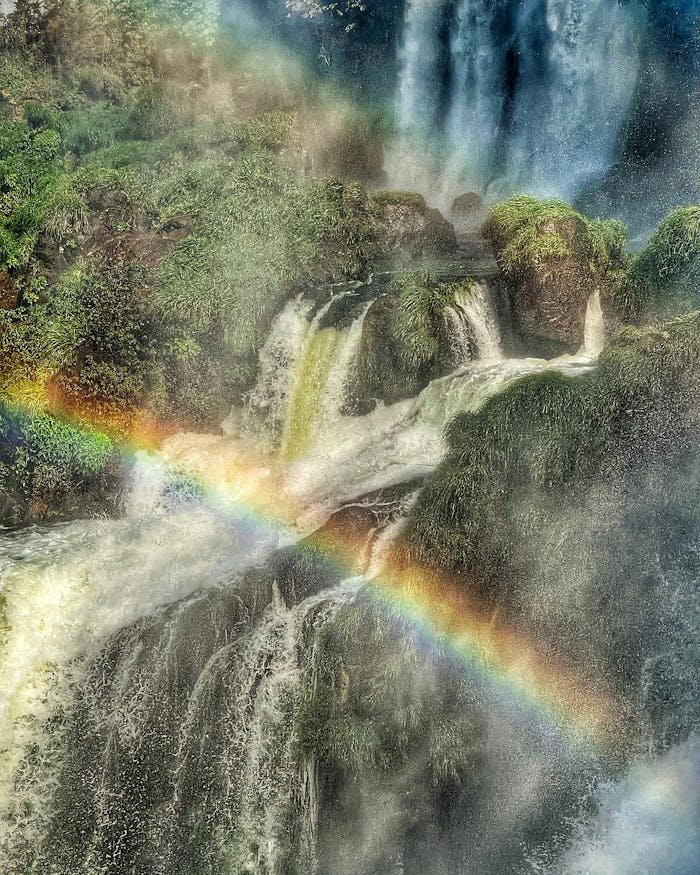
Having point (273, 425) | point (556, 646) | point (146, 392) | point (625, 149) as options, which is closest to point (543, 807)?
point (556, 646)

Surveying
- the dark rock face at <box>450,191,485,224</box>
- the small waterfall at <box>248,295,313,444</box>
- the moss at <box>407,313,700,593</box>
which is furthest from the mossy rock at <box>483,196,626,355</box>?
the dark rock face at <box>450,191,485,224</box>

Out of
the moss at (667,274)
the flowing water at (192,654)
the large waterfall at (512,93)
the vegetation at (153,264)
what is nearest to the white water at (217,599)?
the flowing water at (192,654)

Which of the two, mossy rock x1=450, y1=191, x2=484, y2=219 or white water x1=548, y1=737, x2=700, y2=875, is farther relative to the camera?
mossy rock x1=450, y1=191, x2=484, y2=219

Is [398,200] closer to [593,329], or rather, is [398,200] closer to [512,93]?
[593,329]

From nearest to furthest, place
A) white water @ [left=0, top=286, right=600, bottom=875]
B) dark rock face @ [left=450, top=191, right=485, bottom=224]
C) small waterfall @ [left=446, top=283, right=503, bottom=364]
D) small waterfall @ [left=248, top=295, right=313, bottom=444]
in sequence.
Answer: white water @ [left=0, top=286, right=600, bottom=875] < small waterfall @ [left=446, top=283, right=503, bottom=364] < small waterfall @ [left=248, top=295, right=313, bottom=444] < dark rock face @ [left=450, top=191, right=485, bottom=224]

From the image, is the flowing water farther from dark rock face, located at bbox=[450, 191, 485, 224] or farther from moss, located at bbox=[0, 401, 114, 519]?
dark rock face, located at bbox=[450, 191, 485, 224]

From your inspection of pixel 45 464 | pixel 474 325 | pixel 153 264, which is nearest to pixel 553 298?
pixel 474 325
